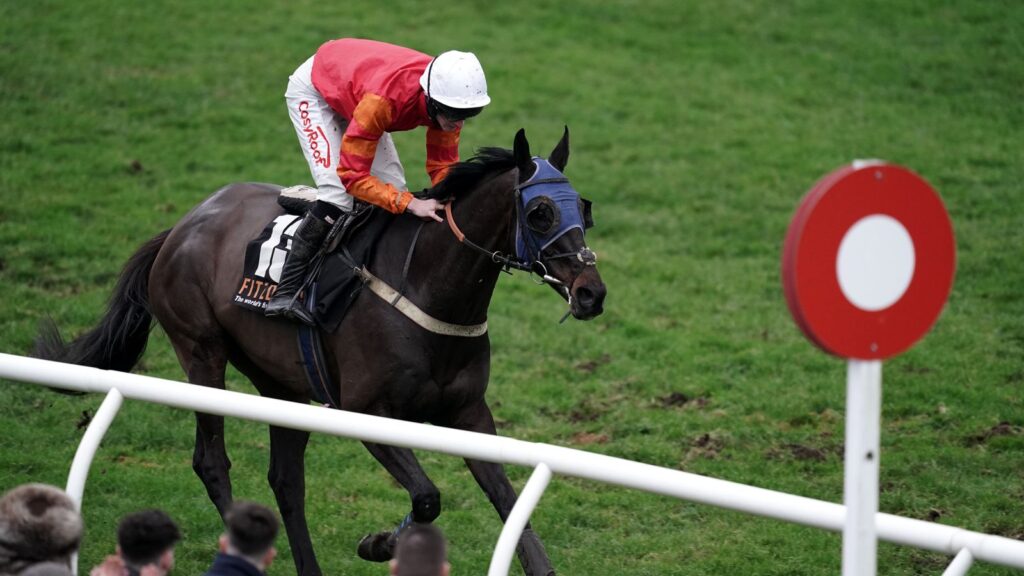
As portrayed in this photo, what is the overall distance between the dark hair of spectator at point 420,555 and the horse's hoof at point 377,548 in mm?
2127

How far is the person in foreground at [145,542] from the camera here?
321 cm

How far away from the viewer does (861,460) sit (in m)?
2.80

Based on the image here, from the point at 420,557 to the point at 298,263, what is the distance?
7.85ft

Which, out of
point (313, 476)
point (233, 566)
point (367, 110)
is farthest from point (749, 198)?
point (233, 566)

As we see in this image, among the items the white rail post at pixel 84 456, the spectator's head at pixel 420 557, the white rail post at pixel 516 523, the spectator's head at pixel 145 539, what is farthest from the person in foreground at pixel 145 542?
the white rail post at pixel 516 523

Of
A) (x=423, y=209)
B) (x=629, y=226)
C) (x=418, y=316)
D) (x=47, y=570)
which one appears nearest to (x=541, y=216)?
(x=423, y=209)

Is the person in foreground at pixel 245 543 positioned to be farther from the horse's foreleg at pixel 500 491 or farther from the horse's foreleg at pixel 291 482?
the horse's foreleg at pixel 291 482

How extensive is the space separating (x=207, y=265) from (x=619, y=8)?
956 cm

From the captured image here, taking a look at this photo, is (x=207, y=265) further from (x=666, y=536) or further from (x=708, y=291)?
(x=708, y=291)

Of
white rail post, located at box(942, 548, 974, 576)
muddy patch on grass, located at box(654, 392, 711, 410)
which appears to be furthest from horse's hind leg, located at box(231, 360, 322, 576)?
white rail post, located at box(942, 548, 974, 576)

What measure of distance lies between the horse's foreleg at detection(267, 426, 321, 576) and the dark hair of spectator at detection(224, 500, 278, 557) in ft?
7.47

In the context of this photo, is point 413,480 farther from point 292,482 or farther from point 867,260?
point 867,260

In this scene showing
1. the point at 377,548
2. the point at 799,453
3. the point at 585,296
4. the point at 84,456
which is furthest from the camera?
the point at 799,453

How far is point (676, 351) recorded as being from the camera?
27.0 ft
